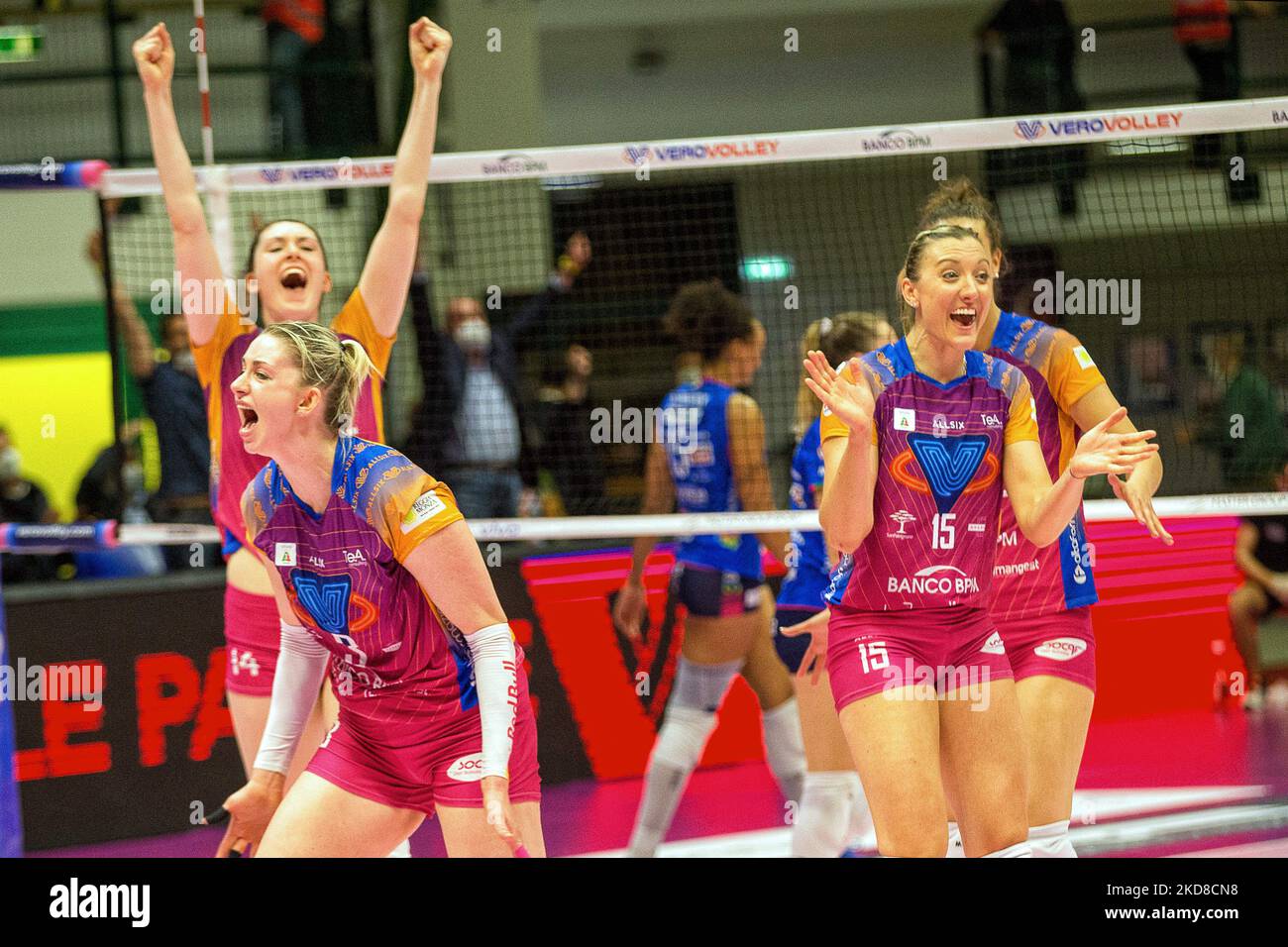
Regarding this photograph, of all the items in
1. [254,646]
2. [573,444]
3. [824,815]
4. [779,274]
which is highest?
[779,274]

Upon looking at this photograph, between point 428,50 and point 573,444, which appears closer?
point 428,50

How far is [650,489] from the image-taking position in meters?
6.29

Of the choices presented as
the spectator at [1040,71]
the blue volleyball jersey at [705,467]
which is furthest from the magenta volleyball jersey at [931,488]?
the spectator at [1040,71]

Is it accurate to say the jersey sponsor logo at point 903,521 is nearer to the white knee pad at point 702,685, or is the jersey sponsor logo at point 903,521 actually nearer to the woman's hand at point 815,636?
the woman's hand at point 815,636

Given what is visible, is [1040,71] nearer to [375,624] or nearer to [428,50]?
[428,50]

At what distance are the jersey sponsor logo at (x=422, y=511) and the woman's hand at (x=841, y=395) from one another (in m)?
0.98

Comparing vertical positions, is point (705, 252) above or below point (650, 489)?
above

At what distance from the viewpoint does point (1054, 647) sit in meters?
4.36

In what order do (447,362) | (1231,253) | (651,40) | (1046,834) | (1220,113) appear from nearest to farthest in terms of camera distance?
(1046,834) < (1220,113) < (447,362) < (1231,253) < (651,40)

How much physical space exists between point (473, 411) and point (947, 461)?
496cm

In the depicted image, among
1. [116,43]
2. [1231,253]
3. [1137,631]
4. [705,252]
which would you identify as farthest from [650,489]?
[1231,253]

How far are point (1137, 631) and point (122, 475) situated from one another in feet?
18.8

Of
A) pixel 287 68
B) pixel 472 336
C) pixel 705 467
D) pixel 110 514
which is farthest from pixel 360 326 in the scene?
pixel 287 68
